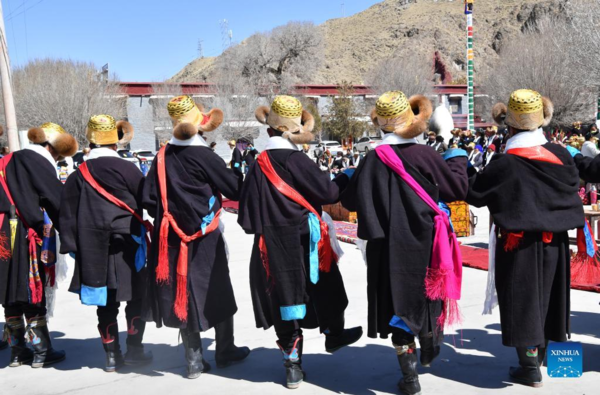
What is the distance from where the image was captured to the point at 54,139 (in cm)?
451

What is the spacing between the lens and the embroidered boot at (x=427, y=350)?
3.75 meters

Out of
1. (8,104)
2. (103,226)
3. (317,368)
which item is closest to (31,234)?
(103,226)

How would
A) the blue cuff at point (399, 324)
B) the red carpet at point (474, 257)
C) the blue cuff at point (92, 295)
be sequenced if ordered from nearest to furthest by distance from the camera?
1. the blue cuff at point (399, 324)
2. the blue cuff at point (92, 295)
3. the red carpet at point (474, 257)

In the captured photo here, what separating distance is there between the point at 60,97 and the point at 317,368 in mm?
33247

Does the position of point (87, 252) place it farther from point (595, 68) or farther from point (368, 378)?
point (595, 68)

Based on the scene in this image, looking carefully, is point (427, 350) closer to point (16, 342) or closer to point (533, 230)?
point (533, 230)

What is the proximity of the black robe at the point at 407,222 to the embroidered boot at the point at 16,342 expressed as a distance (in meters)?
2.81

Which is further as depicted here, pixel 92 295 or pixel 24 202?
pixel 24 202

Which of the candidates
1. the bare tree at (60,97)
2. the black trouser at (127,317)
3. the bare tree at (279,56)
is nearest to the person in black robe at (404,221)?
the black trouser at (127,317)

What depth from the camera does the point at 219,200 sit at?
4.20 m

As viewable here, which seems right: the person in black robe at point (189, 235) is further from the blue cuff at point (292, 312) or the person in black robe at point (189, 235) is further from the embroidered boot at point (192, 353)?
the blue cuff at point (292, 312)

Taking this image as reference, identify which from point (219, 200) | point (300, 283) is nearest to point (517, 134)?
point (300, 283)

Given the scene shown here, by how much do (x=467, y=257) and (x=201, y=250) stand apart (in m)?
4.51

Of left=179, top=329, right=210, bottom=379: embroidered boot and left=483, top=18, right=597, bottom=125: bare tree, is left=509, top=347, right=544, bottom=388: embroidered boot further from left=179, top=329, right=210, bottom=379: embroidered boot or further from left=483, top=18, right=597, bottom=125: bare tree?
left=483, top=18, right=597, bottom=125: bare tree
